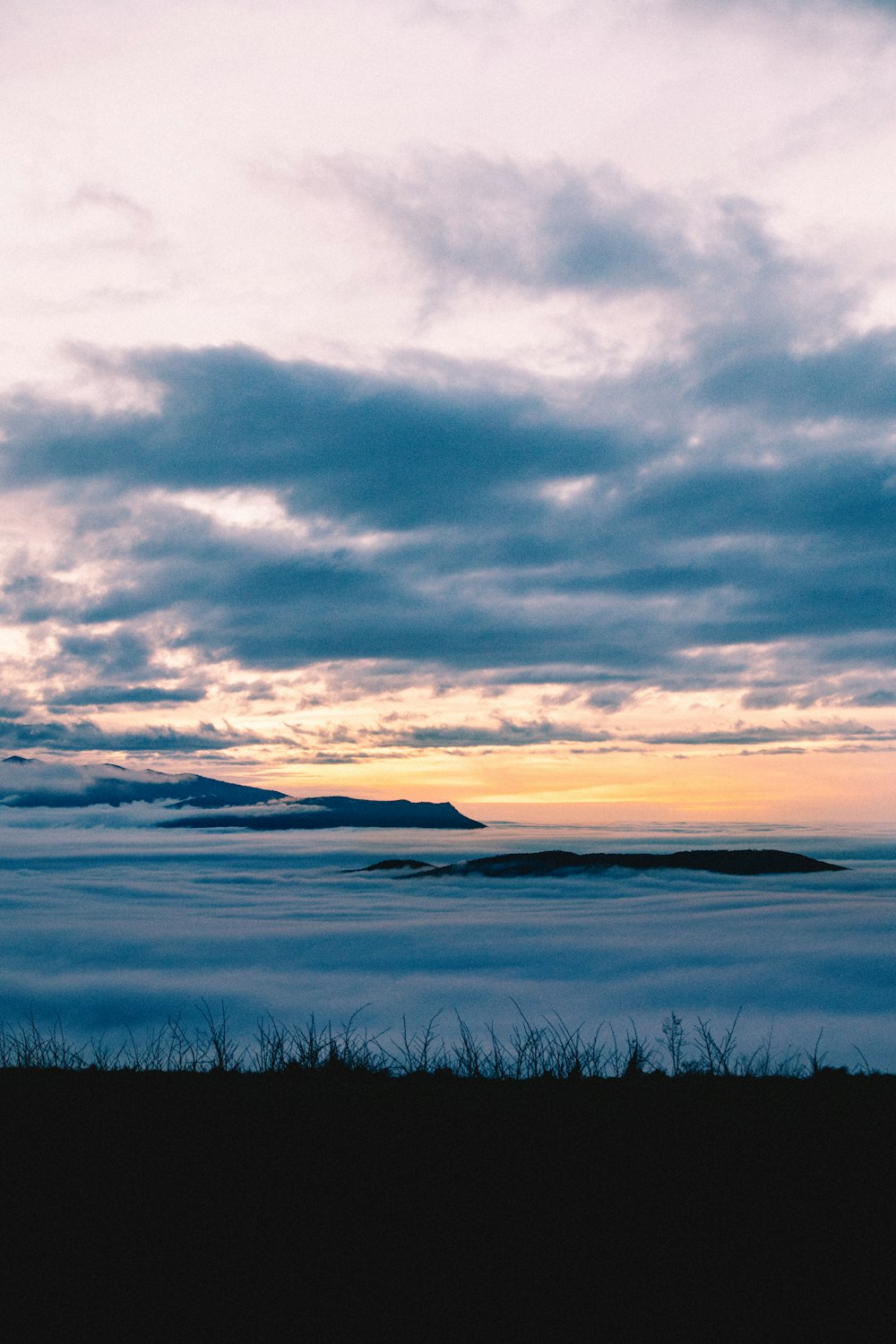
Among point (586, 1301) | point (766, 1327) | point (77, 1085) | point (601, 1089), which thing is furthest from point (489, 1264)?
point (77, 1085)

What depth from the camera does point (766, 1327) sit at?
10.4 meters

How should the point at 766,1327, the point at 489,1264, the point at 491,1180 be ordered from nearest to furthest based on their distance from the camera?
the point at 766,1327 < the point at 489,1264 < the point at 491,1180

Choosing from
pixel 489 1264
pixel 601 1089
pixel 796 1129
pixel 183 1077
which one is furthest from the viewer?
pixel 183 1077

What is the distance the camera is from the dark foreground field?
10.6m

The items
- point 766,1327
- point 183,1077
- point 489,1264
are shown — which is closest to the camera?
point 766,1327

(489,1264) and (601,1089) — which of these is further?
(601,1089)

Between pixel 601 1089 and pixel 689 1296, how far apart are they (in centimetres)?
710

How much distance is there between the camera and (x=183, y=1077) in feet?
63.8

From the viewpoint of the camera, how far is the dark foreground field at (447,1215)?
34.7 feet

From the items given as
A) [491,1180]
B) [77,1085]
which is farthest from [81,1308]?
[77,1085]

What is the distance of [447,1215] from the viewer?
12664 mm

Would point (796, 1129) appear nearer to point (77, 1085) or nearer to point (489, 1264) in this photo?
point (489, 1264)

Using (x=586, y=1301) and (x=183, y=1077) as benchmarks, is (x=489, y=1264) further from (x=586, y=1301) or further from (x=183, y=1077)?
(x=183, y=1077)

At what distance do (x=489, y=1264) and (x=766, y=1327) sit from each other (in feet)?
9.92
